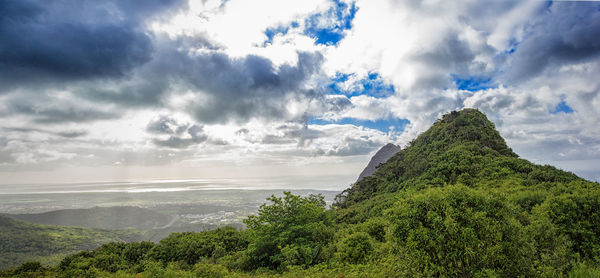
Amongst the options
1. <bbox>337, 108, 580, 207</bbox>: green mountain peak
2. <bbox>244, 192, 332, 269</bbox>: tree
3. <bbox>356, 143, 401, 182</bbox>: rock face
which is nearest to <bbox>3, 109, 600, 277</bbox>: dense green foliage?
<bbox>244, 192, 332, 269</bbox>: tree

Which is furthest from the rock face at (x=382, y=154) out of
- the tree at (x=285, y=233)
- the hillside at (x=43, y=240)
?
the hillside at (x=43, y=240)

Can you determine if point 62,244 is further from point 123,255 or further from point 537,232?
point 537,232

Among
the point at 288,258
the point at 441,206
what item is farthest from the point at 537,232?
the point at 288,258

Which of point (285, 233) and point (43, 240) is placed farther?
point (43, 240)

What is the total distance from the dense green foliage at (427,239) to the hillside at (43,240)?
399 ft

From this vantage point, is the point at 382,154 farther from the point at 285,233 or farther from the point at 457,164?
the point at 285,233

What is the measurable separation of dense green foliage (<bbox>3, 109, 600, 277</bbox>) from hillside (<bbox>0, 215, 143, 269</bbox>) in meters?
121

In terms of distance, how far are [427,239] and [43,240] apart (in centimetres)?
19633

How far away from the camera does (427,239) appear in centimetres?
1008

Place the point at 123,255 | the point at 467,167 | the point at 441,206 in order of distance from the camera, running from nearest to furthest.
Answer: the point at 441,206 → the point at 123,255 → the point at 467,167

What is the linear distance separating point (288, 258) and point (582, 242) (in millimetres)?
19382

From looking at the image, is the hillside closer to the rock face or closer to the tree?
the tree

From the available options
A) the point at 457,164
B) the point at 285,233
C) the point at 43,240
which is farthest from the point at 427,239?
the point at 43,240

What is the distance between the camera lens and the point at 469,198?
10.4 m
